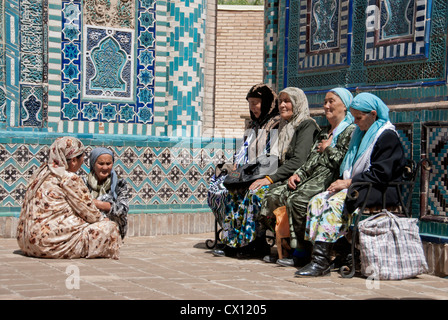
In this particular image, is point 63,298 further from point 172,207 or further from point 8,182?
point 172,207

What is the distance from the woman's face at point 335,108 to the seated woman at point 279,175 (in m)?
0.31

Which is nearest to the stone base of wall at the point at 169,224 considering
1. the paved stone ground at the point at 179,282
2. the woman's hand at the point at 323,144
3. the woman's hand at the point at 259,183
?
the paved stone ground at the point at 179,282

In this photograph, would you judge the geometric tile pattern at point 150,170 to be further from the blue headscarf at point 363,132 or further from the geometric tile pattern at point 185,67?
the blue headscarf at point 363,132

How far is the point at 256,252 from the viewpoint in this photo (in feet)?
22.6

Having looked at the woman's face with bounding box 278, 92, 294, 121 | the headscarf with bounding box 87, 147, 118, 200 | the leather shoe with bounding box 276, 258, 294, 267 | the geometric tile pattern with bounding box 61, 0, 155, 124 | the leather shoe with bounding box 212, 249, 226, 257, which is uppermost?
the geometric tile pattern with bounding box 61, 0, 155, 124

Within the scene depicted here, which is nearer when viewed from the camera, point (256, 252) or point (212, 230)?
point (256, 252)

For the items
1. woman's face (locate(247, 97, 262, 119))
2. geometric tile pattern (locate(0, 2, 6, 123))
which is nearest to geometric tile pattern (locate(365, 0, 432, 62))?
woman's face (locate(247, 97, 262, 119))

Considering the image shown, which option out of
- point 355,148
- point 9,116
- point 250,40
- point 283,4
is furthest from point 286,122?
point 250,40

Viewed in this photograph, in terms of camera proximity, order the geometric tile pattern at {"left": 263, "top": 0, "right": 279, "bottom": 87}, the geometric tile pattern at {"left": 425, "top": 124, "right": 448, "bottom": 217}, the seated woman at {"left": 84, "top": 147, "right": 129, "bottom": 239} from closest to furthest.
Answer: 1. the geometric tile pattern at {"left": 425, "top": 124, "right": 448, "bottom": 217}
2. the seated woman at {"left": 84, "top": 147, "right": 129, "bottom": 239}
3. the geometric tile pattern at {"left": 263, "top": 0, "right": 279, "bottom": 87}

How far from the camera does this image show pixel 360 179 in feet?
18.5

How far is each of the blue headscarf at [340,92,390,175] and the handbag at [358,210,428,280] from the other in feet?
1.81

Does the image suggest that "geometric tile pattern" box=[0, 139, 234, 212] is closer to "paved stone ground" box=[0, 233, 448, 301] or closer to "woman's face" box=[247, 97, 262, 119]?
"paved stone ground" box=[0, 233, 448, 301]

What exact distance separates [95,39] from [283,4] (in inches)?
87.4

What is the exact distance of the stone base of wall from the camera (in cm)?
856
